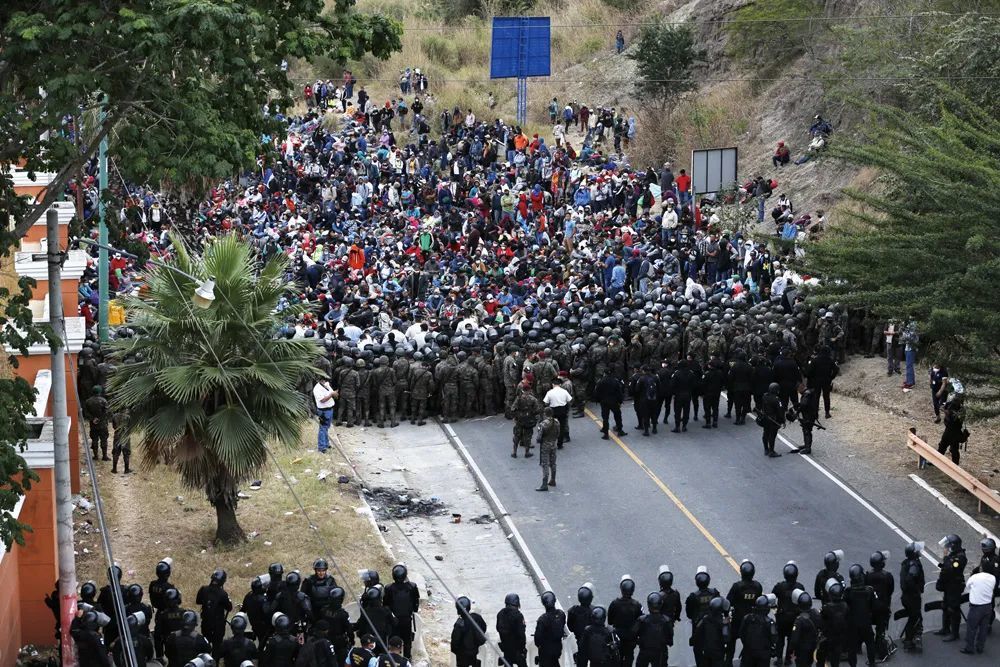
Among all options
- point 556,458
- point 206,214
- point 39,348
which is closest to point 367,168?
point 206,214

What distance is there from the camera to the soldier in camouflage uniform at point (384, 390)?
27.2 metres

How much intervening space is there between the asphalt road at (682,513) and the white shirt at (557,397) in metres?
0.95

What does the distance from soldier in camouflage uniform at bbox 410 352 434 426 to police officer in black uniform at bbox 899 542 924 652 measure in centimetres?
1053

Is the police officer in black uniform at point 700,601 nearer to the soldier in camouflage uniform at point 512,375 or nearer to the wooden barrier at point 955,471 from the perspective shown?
the wooden barrier at point 955,471

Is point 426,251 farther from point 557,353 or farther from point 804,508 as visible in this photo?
point 804,508

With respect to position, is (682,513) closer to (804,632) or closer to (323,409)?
(804,632)

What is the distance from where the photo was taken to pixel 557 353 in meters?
27.7

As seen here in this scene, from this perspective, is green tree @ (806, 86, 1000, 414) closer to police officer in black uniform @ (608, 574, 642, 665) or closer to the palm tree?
police officer in black uniform @ (608, 574, 642, 665)

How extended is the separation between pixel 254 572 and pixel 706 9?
35.4 metres

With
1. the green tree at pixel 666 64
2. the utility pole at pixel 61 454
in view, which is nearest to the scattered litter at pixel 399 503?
the utility pole at pixel 61 454

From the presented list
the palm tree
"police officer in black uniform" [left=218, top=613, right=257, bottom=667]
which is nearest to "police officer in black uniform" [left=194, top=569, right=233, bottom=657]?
"police officer in black uniform" [left=218, top=613, right=257, bottom=667]

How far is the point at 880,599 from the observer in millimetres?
18312

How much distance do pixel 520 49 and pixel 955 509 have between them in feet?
88.6

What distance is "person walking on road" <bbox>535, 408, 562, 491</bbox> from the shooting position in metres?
23.7
